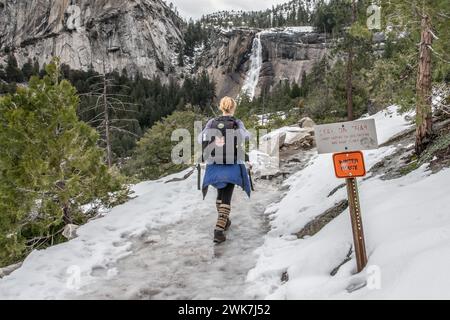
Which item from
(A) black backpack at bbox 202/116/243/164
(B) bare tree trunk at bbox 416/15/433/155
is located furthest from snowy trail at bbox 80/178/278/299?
(B) bare tree trunk at bbox 416/15/433/155

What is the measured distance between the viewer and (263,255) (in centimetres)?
534

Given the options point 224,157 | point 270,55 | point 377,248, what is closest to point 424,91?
point 224,157

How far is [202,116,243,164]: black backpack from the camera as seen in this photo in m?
5.79

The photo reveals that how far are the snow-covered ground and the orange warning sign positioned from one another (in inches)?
30.9

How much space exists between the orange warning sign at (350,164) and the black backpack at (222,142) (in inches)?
84.2

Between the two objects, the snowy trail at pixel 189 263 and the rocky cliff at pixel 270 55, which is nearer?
the snowy trail at pixel 189 263

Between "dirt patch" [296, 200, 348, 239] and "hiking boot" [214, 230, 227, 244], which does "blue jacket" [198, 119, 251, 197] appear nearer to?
"hiking boot" [214, 230, 227, 244]

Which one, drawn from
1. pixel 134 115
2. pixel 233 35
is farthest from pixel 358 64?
pixel 233 35

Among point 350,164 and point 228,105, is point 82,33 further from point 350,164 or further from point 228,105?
point 350,164

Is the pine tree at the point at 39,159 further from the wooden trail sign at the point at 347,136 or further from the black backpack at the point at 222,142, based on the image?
the wooden trail sign at the point at 347,136

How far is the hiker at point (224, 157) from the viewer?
5.81 m

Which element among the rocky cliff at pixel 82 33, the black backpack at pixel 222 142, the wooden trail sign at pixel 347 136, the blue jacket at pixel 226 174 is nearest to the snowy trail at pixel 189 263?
the blue jacket at pixel 226 174

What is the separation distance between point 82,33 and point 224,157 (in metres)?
110
